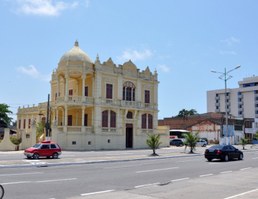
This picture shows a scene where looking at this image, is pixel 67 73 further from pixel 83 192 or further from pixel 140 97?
pixel 83 192

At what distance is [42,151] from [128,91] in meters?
29.3

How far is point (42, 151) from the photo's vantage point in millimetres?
30047

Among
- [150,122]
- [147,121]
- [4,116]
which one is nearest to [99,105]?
[147,121]

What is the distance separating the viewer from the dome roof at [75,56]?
52469 mm

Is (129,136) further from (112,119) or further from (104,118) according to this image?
(104,118)

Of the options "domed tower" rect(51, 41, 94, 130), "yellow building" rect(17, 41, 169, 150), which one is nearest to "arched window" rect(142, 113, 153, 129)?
"yellow building" rect(17, 41, 169, 150)

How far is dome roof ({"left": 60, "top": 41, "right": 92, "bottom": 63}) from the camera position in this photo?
52.5 meters

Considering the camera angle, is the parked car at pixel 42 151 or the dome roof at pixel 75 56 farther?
the dome roof at pixel 75 56

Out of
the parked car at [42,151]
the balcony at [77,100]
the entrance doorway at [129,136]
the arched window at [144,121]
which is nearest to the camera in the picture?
the parked car at [42,151]

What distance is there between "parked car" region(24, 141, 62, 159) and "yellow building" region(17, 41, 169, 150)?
17.5 m

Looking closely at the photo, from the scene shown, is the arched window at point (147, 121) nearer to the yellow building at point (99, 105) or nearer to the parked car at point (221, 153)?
the yellow building at point (99, 105)

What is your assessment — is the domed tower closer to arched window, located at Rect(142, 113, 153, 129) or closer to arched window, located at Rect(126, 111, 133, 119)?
arched window, located at Rect(126, 111, 133, 119)

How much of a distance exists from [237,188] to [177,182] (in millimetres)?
2550

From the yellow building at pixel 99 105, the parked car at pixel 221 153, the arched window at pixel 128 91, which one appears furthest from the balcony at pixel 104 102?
the parked car at pixel 221 153
